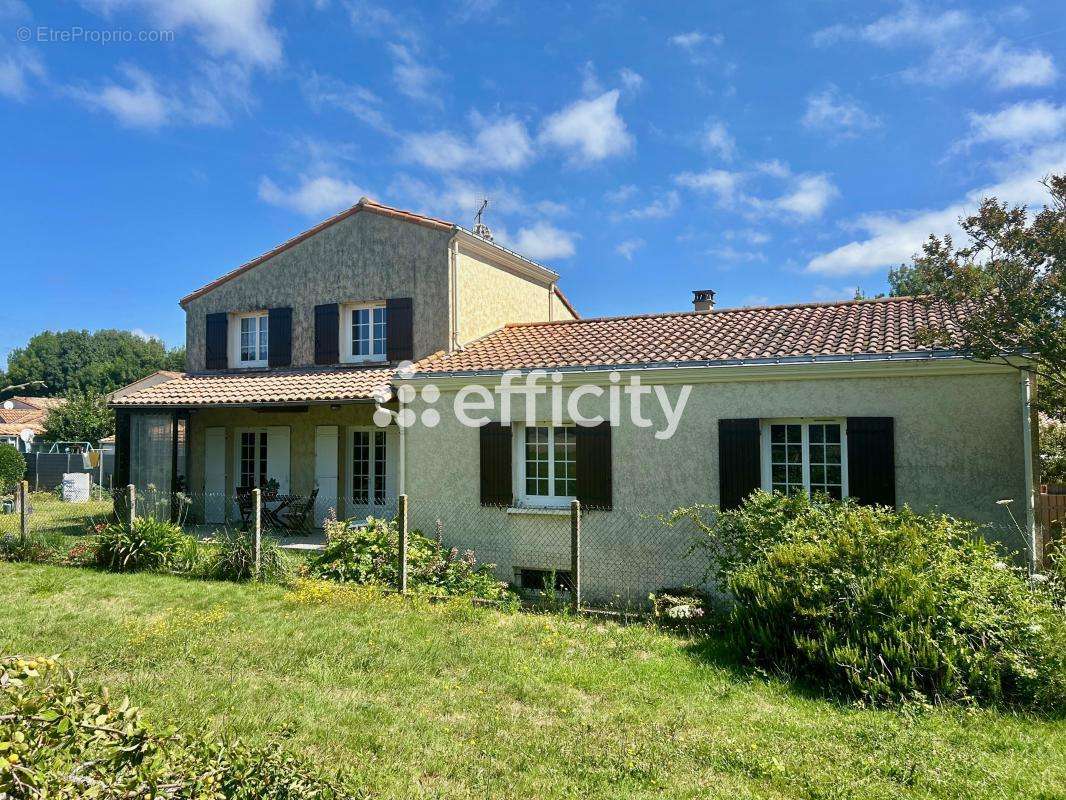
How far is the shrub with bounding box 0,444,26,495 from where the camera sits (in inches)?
933

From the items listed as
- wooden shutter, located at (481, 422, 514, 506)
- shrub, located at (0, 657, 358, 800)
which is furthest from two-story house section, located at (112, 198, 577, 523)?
shrub, located at (0, 657, 358, 800)

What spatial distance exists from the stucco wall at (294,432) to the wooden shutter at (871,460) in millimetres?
9720

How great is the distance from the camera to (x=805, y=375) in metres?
9.58

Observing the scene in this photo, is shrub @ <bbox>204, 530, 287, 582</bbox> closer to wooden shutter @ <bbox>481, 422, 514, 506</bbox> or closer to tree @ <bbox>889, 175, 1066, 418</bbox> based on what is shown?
wooden shutter @ <bbox>481, 422, 514, 506</bbox>

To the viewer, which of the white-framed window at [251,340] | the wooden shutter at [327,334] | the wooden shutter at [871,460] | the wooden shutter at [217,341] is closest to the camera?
the wooden shutter at [871,460]

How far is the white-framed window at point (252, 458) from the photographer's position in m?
16.0

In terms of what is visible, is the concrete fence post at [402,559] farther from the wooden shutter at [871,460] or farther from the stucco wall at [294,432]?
the wooden shutter at [871,460]

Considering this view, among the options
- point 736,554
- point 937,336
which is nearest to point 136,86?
point 736,554

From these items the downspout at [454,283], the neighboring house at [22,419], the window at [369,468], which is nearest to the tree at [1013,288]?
the downspout at [454,283]

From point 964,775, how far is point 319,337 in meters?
14.4

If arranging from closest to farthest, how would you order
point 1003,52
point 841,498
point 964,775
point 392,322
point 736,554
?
point 964,775
point 736,554
point 1003,52
point 841,498
point 392,322

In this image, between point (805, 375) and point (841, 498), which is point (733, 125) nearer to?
point (805, 375)

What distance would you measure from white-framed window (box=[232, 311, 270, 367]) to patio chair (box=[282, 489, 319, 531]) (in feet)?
12.8

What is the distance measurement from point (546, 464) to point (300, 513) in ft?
21.6
